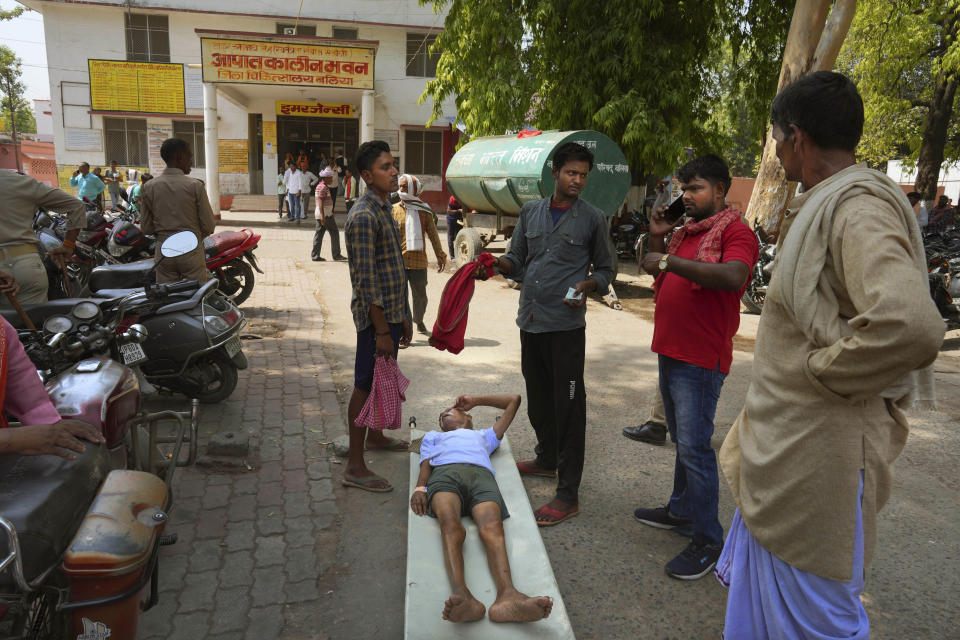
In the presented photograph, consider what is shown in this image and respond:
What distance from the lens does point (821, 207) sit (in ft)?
5.46

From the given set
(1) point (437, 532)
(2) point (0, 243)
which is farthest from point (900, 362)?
(2) point (0, 243)

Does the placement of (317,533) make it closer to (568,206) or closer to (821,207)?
(568,206)

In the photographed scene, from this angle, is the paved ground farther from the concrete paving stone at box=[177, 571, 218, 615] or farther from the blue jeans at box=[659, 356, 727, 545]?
the blue jeans at box=[659, 356, 727, 545]

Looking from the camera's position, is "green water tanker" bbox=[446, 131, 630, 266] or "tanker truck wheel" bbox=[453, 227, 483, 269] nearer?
"green water tanker" bbox=[446, 131, 630, 266]

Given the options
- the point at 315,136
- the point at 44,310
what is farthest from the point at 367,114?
the point at 44,310

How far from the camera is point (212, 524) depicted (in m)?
3.44

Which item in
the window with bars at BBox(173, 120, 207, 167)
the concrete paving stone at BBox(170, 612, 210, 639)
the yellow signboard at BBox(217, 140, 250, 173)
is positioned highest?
the window with bars at BBox(173, 120, 207, 167)

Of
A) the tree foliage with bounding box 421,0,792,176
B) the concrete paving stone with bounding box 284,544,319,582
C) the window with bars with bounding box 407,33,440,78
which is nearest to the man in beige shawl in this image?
the concrete paving stone with bounding box 284,544,319,582

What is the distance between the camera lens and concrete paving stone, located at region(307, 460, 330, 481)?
13.2 feet

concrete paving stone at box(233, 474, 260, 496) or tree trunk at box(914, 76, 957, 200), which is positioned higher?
tree trunk at box(914, 76, 957, 200)

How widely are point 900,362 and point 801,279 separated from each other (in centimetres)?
31

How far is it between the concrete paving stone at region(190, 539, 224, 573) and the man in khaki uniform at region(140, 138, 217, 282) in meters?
3.29

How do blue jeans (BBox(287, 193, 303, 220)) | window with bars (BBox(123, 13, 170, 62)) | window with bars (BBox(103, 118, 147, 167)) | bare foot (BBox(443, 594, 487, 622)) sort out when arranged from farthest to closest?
window with bars (BBox(103, 118, 147, 167)) → window with bars (BBox(123, 13, 170, 62)) → blue jeans (BBox(287, 193, 303, 220)) → bare foot (BBox(443, 594, 487, 622))

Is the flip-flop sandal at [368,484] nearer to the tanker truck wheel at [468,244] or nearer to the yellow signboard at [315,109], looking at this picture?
the tanker truck wheel at [468,244]
